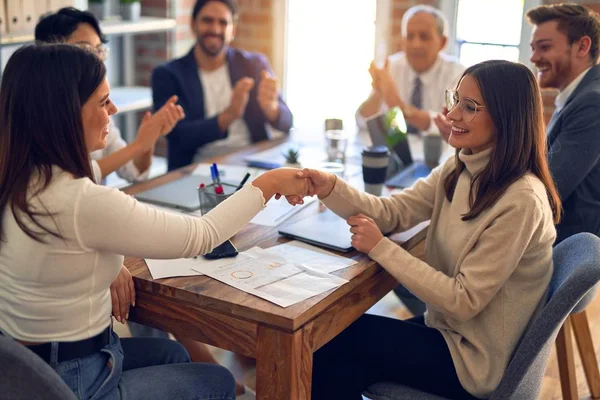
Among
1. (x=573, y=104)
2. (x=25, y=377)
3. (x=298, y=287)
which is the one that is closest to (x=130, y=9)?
(x=573, y=104)

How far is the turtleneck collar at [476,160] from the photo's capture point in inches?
65.7

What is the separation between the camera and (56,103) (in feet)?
4.35

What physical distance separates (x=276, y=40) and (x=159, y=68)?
1.53 m

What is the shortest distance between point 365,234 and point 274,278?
0.26 metres

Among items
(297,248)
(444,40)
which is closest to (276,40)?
(444,40)

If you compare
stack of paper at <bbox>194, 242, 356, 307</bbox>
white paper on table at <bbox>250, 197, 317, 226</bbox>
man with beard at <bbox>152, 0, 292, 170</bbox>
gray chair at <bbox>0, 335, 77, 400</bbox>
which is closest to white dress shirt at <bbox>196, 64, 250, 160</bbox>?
man with beard at <bbox>152, 0, 292, 170</bbox>

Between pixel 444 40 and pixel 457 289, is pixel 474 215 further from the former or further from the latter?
pixel 444 40

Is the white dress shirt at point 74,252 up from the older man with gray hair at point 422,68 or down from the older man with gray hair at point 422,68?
down

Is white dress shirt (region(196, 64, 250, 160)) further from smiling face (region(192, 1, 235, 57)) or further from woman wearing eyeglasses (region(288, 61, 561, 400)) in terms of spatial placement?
woman wearing eyeglasses (region(288, 61, 561, 400))

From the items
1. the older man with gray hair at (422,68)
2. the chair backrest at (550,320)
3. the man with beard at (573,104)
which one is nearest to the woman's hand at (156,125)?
the older man with gray hair at (422,68)

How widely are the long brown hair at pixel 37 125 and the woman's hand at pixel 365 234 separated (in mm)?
653

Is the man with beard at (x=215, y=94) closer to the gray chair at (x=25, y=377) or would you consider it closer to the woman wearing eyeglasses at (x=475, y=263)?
the woman wearing eyeglasses at (x=475, y=263)

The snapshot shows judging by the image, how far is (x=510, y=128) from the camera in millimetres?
1600

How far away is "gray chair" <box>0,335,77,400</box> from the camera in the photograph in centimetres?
113
